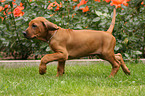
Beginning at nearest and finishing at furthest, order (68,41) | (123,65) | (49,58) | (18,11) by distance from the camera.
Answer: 1. (49,58)
2. (68,41)
3. (123,65)
4. (18,11)

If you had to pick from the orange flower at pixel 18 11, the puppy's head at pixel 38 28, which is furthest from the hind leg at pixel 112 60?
the orange flower at pixel 18 11

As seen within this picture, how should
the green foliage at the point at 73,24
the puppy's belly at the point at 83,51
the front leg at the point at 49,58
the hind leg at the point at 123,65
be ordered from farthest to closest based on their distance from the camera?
the green foliage at the point at 73,24 → the hind leg at the point at 123,65 → the puppy's belly at the point at 83,51 → the front leg at the point at 49,58

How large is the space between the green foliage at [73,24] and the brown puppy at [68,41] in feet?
3.83

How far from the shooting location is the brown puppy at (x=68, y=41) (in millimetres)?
3451

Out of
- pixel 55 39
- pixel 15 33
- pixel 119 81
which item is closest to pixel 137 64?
pixel 119 81

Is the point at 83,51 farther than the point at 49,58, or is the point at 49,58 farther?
the point at 83,51

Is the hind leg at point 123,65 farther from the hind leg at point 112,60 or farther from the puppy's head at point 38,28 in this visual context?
the puppy's head at point 38,28

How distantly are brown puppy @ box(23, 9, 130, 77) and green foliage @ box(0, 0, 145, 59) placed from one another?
1167mm

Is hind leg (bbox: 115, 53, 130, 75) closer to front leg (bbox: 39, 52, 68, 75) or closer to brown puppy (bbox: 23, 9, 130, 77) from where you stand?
brown puppy (bbox: 23, 9, 130, 77)

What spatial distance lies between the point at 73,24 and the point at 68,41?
5.02ft

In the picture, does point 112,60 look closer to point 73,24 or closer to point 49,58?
point 49,58

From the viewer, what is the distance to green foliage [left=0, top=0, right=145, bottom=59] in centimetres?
488

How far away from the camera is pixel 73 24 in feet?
16.5

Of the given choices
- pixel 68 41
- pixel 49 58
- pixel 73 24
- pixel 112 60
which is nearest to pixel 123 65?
pixel 112 60
